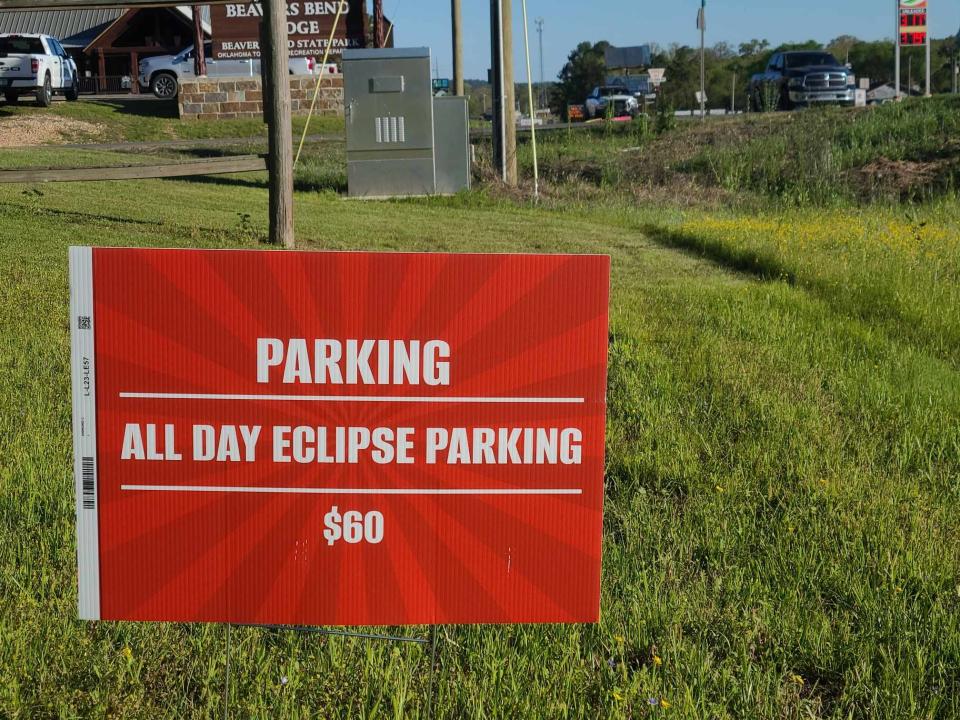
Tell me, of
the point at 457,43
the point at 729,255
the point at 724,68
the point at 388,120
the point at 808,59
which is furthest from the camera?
the point at 724,68

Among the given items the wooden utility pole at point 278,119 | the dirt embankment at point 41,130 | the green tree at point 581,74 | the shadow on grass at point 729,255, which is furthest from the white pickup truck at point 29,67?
the green tree at point 581,74

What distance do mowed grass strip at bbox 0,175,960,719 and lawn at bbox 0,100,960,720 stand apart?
1 cm

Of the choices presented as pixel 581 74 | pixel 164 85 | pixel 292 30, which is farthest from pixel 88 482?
pixel 581 74

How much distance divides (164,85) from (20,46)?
816cm

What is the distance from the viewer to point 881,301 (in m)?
8.59

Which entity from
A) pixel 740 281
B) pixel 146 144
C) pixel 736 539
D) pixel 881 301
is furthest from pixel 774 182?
pixel 736 539

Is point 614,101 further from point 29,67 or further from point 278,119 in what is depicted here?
point 278,119

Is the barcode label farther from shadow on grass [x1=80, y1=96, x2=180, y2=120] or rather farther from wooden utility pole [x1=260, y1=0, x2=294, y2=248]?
shadow on grass [x1=80, y1=96, x2=180, y2=120]

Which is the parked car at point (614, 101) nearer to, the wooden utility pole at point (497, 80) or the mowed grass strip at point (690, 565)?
the wooden utility pole at point (497, 80)

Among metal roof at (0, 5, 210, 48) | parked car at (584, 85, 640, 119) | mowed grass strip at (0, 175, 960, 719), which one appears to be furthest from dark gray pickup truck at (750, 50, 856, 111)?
metal roof at (0, 5, 210, 48)

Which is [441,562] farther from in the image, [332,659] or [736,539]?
[736,539]

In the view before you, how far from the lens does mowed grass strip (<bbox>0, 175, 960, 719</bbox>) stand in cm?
293

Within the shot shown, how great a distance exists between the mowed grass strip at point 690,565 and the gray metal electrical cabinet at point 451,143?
36.9ft

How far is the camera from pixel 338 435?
8.17 feet
